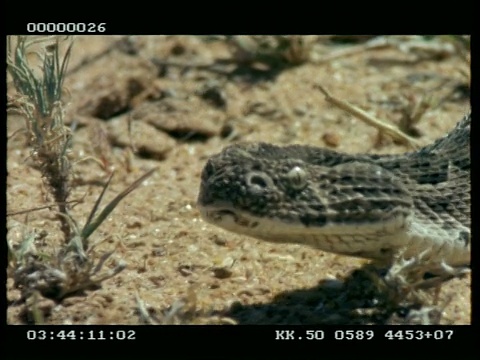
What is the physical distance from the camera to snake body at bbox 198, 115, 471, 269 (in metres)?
4.82

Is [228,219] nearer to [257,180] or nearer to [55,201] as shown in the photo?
[257,180]

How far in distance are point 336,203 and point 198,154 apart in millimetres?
2336

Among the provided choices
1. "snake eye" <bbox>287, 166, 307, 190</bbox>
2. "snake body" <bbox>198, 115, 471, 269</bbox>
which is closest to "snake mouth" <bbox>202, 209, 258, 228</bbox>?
"snake body" <bbox>198, 115, 471, 269</bbox>

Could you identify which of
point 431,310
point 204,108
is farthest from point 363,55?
point 431,310

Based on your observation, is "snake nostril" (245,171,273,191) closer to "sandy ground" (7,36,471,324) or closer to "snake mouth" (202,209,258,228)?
"snake mouth" (202,209,258,228)

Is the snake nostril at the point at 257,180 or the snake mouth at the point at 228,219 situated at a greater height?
the snake nostril at the point at 257,180

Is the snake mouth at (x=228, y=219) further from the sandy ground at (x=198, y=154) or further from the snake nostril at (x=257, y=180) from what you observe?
the sandy ground at (x=198, y=154)

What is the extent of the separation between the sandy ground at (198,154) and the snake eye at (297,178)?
24.2 inches

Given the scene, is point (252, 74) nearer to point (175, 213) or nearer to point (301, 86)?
point (301, 86)

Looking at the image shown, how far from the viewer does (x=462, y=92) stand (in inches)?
305

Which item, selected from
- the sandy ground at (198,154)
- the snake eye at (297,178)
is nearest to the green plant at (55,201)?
the sandy ground at (198,154)

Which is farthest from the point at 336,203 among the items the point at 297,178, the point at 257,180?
the point at 257,180

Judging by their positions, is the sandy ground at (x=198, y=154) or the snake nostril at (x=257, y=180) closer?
the snake nostril at (x=257, y=180)

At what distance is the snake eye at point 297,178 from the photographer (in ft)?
16.0
